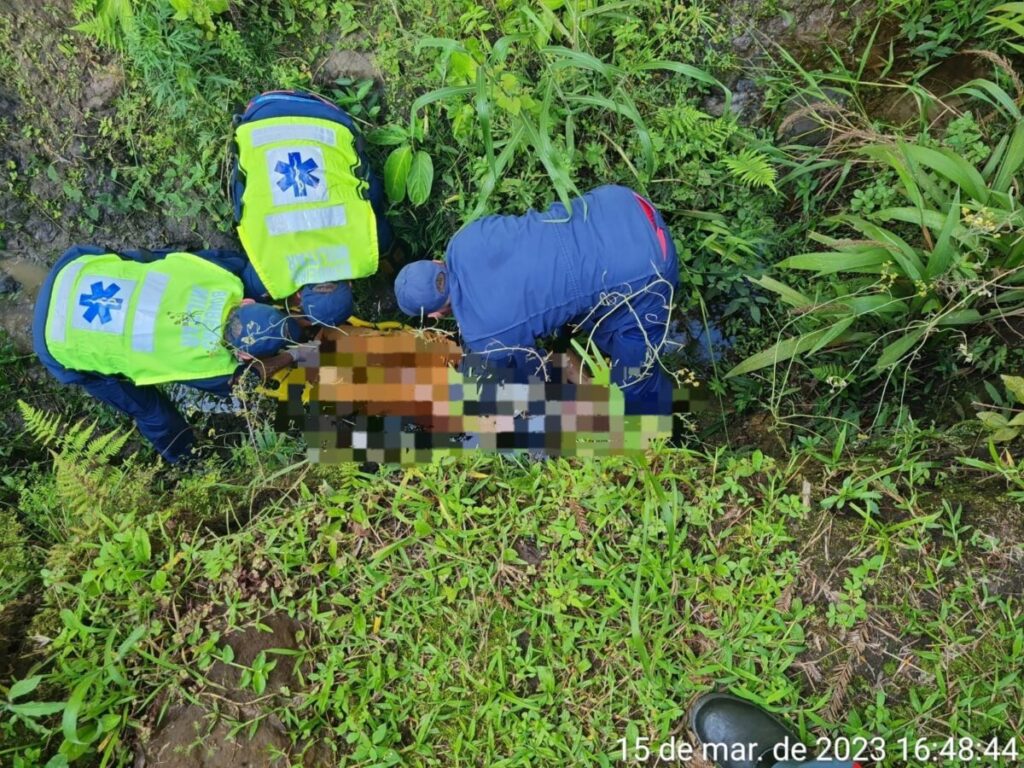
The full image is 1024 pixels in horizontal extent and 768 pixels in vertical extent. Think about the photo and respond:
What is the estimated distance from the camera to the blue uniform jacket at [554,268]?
268 centimetres

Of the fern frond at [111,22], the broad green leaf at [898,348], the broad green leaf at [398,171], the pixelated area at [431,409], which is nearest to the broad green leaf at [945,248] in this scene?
the broad green leaf at [898,348]

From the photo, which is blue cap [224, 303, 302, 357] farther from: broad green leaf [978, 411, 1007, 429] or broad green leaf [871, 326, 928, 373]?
broad green leaf [978, 411, 1007, 429]

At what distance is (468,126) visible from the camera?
294 cm

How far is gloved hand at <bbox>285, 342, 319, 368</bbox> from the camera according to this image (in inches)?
121

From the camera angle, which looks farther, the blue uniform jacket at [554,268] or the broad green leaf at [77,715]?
the blue uniform jacket at [554,268]

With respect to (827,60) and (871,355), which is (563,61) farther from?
(871,355)

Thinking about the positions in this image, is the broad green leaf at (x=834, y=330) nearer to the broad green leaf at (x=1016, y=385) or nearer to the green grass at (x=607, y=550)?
the green grass at (x=607, y=550)

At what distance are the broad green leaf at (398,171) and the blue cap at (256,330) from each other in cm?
88

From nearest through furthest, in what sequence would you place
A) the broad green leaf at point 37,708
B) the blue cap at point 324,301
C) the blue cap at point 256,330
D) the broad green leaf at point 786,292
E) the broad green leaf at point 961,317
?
the broad green leaf at point 37,708, the broad green leaf at point 961,317, the broad green leaf at point 786,292, the blue cap at point 256,330, the blue cap at point 324,301

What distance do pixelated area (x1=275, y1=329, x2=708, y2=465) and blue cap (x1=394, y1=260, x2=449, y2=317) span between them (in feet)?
0.66

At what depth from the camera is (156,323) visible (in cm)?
289

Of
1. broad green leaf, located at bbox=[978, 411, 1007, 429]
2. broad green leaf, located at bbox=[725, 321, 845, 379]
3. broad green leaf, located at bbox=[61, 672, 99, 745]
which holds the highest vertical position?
broad green leaf, located at bbox=[725, 321, 845, 379]

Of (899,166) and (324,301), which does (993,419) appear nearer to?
(899,166)

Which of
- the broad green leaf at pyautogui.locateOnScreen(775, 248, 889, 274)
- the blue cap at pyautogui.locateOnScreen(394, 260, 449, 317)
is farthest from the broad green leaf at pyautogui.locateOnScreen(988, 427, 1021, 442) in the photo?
the blue cap at pyautogui.locateOnScreen(394, 260, 449, 317)
